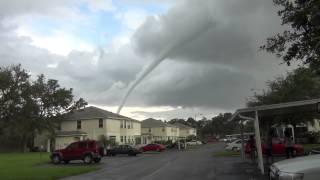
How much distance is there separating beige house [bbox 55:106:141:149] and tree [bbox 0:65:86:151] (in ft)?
5.28

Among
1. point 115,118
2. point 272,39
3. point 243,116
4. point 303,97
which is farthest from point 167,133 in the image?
point 272,39

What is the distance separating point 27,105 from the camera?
84.2 meters

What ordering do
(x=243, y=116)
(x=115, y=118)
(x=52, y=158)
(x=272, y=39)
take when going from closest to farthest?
1. (x=272, y=39)
2. (x=243, y=116)
3. (x=52, y=158)
4. (x=115, y=118)

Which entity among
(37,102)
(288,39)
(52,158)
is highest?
(37,102)

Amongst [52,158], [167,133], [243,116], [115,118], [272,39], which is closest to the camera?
[272,39]

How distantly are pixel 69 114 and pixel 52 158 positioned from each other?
148ft

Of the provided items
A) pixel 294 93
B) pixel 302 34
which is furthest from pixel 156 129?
pixel 302 34

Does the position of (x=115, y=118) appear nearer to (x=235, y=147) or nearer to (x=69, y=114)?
(x=69, y=114)

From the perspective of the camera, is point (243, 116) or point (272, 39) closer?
point (272, 39)

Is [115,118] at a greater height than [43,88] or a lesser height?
lesser

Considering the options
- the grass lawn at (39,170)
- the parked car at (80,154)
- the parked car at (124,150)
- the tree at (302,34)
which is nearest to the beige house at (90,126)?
the parked car at (124,150)

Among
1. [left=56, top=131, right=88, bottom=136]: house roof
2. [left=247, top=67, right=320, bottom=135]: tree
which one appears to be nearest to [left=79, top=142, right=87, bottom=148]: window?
[left=247, top=67, right=320, bottom=135]: tree

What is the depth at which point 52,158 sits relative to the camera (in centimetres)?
4369

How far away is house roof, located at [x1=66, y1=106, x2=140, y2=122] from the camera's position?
276 feet
